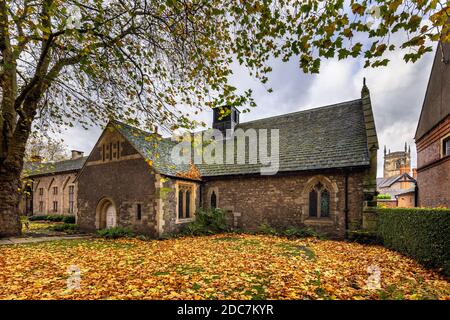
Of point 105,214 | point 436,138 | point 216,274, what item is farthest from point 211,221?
point 436,138

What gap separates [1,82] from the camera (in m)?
8.94

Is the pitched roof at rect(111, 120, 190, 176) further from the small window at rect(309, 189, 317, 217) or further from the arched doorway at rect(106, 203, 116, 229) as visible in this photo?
the small window at rect(309, 189, 317, 217)

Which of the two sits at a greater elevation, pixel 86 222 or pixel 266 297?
pixel 266 297

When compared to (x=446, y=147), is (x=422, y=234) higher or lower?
lower

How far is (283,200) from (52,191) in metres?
28.3

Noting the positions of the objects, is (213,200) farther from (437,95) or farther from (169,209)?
(437,95)

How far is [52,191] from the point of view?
87.1 feet

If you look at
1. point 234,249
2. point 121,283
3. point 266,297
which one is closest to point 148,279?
point 121,283

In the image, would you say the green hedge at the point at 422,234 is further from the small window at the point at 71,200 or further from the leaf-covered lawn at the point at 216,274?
the small window at the point at 71,200

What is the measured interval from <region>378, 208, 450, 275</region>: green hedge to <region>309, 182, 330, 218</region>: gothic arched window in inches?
121

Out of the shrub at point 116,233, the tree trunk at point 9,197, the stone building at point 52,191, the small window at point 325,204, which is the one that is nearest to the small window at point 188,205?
the shrub at point 116,233

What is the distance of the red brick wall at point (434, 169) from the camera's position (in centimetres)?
1189

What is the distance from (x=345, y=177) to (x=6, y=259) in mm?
14510

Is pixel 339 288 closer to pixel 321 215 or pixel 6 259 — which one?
pixel 321 215
